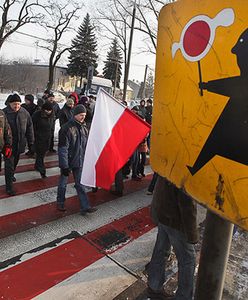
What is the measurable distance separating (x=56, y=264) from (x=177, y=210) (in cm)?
184

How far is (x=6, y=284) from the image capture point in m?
3.34

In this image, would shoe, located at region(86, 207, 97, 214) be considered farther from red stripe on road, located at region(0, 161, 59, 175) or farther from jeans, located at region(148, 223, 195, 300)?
red stripe on road, located at region(0, 161, 59, 175)

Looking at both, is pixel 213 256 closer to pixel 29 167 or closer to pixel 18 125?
pixel 18 125

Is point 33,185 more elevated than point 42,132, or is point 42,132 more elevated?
point 42,132

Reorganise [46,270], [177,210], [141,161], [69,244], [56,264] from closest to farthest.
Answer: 1. [177,210]
2. [46,270]
3. [56,264]
4. [69,244]
5. [141,161]

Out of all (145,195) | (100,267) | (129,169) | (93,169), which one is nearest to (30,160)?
(129,169)

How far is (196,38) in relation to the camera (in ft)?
4.92

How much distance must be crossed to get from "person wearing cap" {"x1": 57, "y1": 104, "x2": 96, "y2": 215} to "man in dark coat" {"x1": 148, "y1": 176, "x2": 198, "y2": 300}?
224 cm

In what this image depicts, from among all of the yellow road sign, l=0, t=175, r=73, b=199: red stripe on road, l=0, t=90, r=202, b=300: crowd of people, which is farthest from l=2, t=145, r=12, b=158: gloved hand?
the yellow road sign

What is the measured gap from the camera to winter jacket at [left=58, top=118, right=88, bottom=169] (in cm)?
511

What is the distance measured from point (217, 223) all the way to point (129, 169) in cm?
629

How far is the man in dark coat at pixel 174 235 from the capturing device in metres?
2.84

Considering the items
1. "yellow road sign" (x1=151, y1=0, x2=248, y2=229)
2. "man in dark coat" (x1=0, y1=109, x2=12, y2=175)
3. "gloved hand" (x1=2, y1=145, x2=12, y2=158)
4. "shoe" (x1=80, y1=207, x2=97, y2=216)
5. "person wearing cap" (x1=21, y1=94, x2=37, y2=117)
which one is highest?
"yellow road sign" (x1=151, y1=0, x2=248, y2=229)

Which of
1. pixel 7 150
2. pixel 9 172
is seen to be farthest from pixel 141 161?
pixel 7 150
